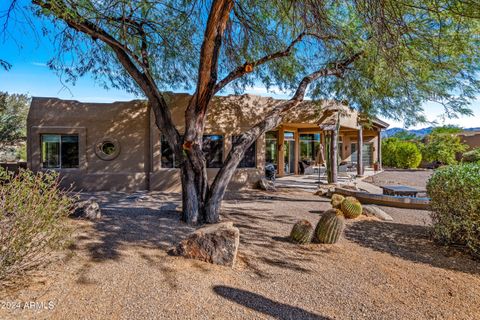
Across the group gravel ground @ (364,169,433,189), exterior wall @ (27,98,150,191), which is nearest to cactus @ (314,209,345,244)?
exterior wall @ (27,98,150,191)

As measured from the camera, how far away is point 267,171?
14898 millimetres

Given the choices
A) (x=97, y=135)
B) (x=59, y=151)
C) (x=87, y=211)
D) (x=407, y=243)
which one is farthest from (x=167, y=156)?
(x=407, y=243)

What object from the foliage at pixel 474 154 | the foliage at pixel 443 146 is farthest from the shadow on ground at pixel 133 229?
the foliage at pixel 443 146

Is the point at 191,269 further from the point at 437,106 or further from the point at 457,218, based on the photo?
the point at 437,106

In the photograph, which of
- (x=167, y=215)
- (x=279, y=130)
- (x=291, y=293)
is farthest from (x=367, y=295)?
(x=279, y=130)

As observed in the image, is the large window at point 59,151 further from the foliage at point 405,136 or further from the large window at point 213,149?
the foliage at point 405,136

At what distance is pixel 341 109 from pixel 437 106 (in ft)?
17.9

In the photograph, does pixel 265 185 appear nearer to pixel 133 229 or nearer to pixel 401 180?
pixel 133 229

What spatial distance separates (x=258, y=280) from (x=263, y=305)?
608 mm

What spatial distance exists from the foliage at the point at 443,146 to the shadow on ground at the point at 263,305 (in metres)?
24.6

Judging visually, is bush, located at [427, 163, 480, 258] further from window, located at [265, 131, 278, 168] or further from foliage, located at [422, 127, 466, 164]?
foliage, located at [422, 127, 466, 164]

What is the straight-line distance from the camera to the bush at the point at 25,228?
3.10 m

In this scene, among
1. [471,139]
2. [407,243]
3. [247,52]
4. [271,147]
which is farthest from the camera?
[471,139]

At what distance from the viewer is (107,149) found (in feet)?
39.8
